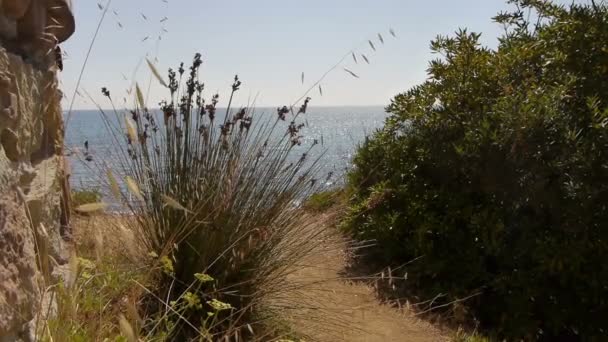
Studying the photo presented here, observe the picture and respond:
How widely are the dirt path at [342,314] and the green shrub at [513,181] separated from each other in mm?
412

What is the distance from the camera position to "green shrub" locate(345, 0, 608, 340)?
128 inches

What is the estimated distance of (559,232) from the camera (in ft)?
10.9

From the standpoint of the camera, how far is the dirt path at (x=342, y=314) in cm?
255

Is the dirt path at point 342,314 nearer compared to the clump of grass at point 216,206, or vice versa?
the clump of grass at point 216,206

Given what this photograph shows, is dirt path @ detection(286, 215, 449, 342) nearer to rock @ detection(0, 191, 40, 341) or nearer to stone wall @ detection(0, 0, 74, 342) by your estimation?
stone wall @ detection(0, 0, 74, 342)

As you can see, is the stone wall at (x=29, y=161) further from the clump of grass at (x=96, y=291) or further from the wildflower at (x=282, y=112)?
the wildflower at (x=282, y=112)

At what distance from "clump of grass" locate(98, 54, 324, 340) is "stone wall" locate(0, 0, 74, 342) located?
0.40 meters

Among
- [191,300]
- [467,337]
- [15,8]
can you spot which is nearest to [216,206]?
[191,300]

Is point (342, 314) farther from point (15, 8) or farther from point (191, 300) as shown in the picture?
point (15, 8)

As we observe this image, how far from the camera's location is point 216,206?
235 centimetres

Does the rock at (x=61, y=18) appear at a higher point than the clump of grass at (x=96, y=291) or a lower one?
higher

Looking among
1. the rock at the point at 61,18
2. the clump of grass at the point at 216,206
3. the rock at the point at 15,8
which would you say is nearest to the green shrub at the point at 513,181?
the clump of grass at the point at 216,206

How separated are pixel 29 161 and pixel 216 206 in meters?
0.84

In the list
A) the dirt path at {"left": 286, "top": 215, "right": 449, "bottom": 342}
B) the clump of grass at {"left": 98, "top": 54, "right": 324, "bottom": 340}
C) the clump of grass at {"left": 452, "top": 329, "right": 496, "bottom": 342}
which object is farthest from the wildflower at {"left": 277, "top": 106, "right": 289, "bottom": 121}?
the clump of grass at {"left": 452, "top": 329, "right": 496, "bottom": 342}
